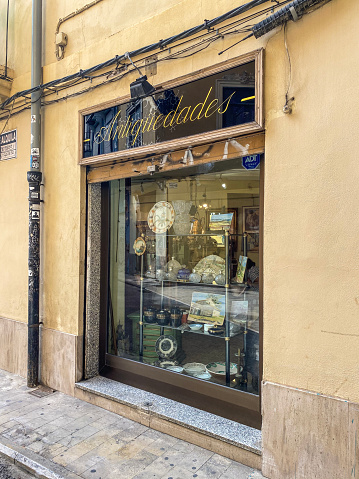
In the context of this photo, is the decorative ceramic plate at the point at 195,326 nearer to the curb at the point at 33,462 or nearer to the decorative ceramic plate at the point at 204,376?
the decorative ceramic plate at the point at 204,376

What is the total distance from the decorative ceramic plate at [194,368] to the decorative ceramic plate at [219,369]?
7cm

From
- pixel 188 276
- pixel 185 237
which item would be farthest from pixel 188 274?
pixel 185 237

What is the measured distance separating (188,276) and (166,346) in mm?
976

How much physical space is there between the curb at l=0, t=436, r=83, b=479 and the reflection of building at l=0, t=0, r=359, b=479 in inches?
40.1

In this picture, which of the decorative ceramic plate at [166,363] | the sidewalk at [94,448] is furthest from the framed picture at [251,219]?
the sidewalk at [94,448]

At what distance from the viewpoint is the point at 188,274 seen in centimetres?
452

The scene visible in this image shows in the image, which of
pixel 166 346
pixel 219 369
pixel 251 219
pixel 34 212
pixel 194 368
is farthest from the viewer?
pixel 34 212

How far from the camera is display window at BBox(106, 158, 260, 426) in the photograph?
3.88 metres

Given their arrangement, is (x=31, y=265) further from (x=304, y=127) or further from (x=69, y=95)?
(x=304, y=127)

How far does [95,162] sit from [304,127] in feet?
8.56

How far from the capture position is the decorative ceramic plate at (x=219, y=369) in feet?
12.9

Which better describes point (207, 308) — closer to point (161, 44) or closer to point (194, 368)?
point (194, 368)

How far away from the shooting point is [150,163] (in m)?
4.03

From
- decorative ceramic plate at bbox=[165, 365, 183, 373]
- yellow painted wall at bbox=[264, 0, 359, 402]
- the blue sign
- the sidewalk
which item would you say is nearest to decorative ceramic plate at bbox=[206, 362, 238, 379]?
decorative ceramic plate at bbox=[165, 365, 183, 373]
